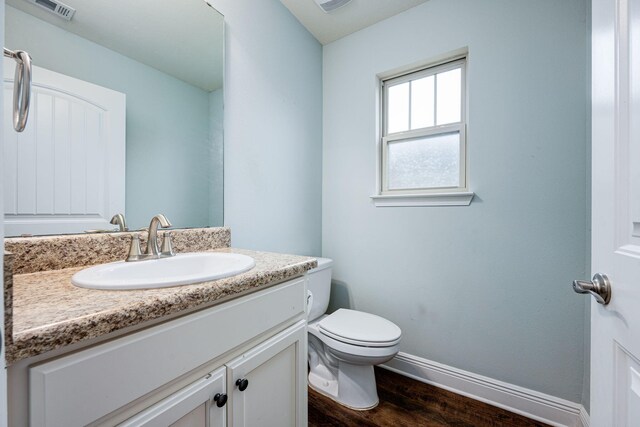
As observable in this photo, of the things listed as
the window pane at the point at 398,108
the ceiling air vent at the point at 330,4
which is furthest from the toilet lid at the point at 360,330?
the ceiling air vent at the point at 330,4

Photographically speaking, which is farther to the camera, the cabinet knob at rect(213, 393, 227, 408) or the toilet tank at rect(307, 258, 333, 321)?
the toilet tank at rect(307, 258, 333, 321)

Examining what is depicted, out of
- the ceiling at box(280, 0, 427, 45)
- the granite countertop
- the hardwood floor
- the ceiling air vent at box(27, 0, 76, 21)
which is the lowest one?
the hardwood floor

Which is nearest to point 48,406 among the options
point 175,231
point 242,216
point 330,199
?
point 175,231

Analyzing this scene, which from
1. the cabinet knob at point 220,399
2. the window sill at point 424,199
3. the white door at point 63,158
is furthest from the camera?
the window sill at point 424,199

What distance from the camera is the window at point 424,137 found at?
164 centimetres

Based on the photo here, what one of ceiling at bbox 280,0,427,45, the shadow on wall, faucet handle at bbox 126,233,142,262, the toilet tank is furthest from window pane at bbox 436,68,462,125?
faucet handle at bbox 126,233,142,262

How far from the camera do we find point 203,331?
25.3 inches

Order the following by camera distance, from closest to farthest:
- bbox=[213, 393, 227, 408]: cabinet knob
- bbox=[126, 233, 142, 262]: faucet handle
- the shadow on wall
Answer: bbox=[213, 393, 227, 408]: cabinet knob, bbox=[126, 233, 142, 262]: faucet handle, the shadow on wall

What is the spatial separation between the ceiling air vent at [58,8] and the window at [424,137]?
1.62 metres

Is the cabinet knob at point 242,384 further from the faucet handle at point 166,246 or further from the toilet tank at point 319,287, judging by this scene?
the toilet tank at point 319,287

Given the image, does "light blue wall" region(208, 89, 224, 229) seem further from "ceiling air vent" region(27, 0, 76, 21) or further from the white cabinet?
the white cabinet

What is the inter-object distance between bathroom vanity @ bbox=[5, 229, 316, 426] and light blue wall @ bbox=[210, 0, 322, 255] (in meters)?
0.68

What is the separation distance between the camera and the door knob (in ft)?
1.83

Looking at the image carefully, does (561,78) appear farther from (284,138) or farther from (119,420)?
(119,420)
